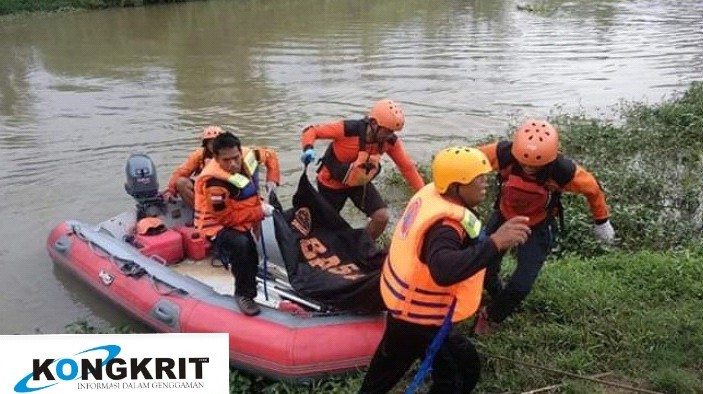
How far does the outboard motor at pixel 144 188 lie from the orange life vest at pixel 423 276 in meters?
3.99

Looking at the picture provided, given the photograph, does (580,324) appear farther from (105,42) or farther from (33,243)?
(105,42)

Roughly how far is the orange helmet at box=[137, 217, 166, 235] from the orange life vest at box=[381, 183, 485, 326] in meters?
3.56

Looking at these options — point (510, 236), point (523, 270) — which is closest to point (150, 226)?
point (523, 270)

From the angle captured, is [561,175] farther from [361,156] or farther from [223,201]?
[223,201]

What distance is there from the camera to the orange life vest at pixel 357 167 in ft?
18.3

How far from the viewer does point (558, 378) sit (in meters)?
4.14

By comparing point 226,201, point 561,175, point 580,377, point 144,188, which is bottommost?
point 580,377

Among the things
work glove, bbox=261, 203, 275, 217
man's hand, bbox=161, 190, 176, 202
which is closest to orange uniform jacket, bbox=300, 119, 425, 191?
work glove, bbox=261, 203, 275, 217

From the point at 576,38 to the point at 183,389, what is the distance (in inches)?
676

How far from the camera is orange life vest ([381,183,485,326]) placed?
3266mm

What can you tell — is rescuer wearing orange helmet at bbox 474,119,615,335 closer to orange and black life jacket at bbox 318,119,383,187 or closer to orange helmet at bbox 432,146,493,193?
orange helmet at bbox 432,146,493,193

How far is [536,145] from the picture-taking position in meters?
4.13

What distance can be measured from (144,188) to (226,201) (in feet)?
7.67

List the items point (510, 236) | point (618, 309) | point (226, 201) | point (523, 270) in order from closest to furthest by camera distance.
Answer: point (510, 236) → point (523, 270) → point (618, 309) → point (226, 201)
